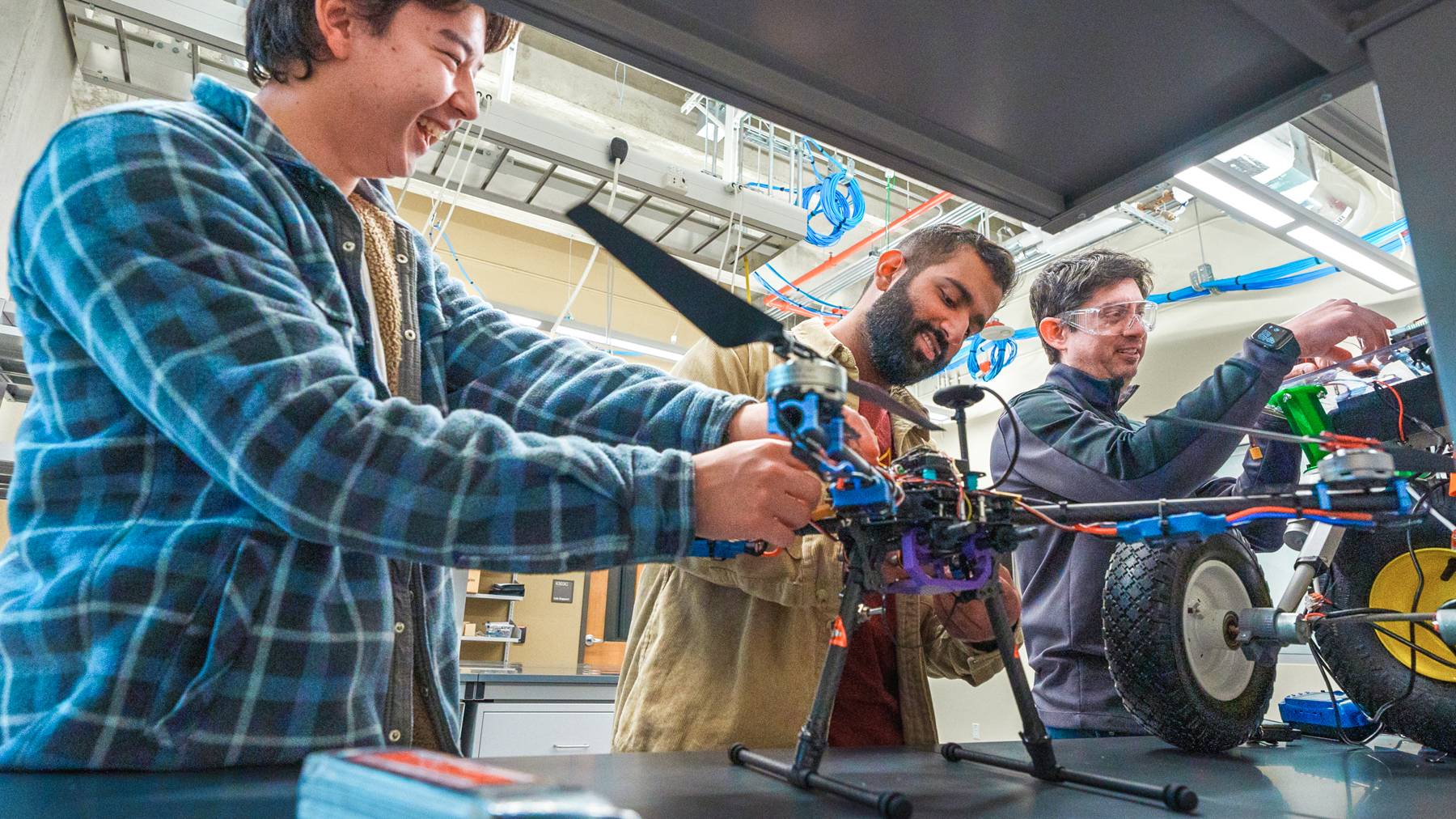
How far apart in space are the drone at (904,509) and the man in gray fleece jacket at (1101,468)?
511 millimetres

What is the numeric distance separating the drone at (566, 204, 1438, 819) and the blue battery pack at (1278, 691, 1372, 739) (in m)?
0.73

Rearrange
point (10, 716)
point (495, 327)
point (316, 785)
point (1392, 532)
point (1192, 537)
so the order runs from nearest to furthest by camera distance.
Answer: point (316, 785)
point (10, 716)
point (1192, 537)
point (495, 327)
point (1392, 532)

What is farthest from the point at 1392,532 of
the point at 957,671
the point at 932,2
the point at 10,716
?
the point at 10,716

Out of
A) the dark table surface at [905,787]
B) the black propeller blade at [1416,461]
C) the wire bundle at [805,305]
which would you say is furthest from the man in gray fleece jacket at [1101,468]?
the wire bundle at [805,305]

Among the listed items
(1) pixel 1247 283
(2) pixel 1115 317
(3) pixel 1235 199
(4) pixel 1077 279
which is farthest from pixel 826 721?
(1) pixel 1247 283

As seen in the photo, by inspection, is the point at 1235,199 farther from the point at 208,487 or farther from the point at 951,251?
the point at 208,487

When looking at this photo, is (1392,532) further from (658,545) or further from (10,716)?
(10,716)

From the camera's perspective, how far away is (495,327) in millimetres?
993

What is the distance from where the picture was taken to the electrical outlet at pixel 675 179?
2133 mm

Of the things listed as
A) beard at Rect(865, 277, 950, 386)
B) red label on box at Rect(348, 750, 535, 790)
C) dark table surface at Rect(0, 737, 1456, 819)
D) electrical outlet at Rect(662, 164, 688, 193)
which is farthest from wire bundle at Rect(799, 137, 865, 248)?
red label on box at Rect(348, 750, 535, 790)

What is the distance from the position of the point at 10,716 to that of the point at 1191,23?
39.4 inches

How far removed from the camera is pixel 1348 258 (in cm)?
255

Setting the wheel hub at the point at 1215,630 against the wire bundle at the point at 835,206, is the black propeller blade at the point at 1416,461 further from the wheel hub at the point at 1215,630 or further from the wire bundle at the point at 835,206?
the wire bundle at the point at 835,206

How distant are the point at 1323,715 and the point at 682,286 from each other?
125 centimetres
